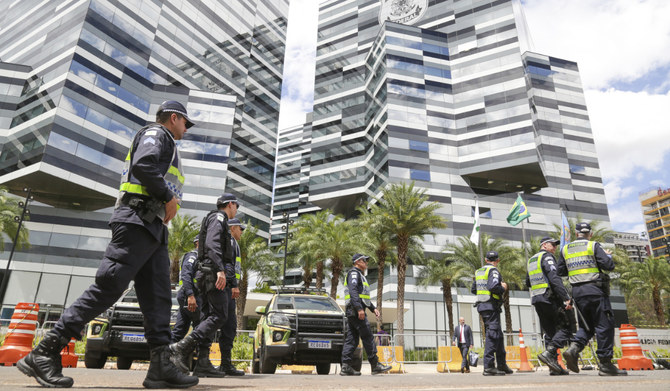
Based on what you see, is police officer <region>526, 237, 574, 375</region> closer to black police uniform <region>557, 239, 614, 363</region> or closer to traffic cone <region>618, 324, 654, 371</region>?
black police uniform <region>557, 239, 614, 363</region>

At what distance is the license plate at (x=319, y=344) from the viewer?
279 inches

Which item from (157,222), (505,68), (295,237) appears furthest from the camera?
(505,68)

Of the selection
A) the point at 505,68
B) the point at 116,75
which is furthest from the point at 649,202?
the point at 116,75

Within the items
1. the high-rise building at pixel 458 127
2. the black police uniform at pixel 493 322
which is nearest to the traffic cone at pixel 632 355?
the black police uniform at pixel 493 322

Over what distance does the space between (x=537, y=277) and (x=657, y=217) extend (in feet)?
454

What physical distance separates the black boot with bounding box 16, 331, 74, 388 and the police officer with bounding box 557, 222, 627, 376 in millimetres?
5869

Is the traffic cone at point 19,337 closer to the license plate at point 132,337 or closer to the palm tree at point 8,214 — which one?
the license plate at point 132,337

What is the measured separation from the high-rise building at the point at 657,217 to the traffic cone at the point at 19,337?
136650 mm

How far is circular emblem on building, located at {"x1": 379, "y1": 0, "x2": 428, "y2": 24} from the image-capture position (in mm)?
62594

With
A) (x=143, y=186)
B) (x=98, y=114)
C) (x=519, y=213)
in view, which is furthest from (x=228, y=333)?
(x=98, y=114)

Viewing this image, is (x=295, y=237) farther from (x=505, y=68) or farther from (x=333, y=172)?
(x=505, y=68)

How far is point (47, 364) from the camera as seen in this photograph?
266 cm

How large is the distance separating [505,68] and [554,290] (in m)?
52.5

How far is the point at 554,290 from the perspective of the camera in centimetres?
667
